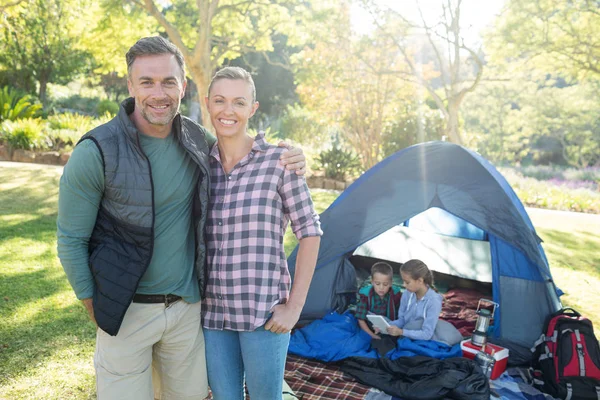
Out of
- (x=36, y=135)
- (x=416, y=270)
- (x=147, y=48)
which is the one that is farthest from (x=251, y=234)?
(x=36, y=135)

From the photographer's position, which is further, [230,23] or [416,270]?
[230,23]

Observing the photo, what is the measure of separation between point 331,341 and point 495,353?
1128 mm

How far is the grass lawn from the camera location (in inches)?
111

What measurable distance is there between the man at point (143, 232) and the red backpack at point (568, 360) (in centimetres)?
239

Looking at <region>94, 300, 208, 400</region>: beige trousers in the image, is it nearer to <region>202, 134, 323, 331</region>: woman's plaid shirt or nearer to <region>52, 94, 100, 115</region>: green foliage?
<region>202, 134, 323, 331</region>: woman's plaid shirt

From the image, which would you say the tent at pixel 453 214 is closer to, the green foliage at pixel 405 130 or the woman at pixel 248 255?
the woman at pixel 248 255

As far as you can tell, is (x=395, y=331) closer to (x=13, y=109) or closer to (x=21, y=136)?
(x=21, y=136)

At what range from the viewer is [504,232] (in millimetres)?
3514

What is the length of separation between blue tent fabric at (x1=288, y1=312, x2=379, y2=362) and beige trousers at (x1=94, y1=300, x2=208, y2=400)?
1.68 metres

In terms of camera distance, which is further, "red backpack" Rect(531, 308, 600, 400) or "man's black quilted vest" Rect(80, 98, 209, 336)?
"red backpack" Rect(531, 308, 600, 400)

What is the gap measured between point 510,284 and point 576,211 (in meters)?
8.57

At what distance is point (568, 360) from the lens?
9.99 ft

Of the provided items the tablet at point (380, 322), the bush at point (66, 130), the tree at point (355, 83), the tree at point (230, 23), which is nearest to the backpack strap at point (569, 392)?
the tablet at point (380, 322)

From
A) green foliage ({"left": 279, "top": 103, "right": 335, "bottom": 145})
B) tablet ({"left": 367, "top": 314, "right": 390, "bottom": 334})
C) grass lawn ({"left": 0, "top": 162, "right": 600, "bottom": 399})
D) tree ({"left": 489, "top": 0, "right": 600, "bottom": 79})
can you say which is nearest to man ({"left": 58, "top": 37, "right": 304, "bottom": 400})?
grass lawn ({"left": 0, "top": 162, "right": 600, "bottom": 399})
